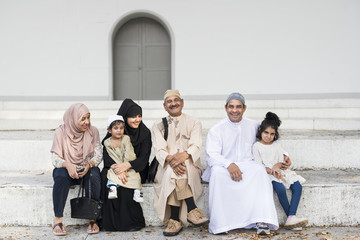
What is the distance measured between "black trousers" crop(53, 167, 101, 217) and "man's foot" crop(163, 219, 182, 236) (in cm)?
74

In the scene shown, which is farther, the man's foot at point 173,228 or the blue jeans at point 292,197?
the blue jeans at point 292,197

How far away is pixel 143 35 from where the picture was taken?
29.3 feet

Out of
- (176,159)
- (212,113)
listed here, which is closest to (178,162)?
(176,159)

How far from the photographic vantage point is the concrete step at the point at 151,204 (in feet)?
11.9

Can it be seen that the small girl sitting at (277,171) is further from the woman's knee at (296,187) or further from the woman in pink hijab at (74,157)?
the woman in pink hijab at (74,157)

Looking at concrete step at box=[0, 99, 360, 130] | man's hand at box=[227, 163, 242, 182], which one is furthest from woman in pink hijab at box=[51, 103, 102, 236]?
concrete step at box=[0, 99, 360, 130]

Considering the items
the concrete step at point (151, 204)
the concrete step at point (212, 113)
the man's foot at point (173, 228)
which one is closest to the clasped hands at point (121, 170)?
the concrete step at point (151, 204)

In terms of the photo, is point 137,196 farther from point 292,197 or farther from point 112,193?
point 292,197

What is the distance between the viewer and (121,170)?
11.6ft

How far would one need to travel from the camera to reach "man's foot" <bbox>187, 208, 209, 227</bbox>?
3.35 metres

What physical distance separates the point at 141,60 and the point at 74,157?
18.7 feet

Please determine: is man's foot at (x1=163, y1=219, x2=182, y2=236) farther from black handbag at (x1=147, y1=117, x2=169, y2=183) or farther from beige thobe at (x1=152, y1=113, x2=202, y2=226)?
black handbag at (x1=147, y1=117, x2=169, y2=183)

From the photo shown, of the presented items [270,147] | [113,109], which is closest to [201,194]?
[270,147]

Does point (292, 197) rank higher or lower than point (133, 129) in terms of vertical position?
lower
